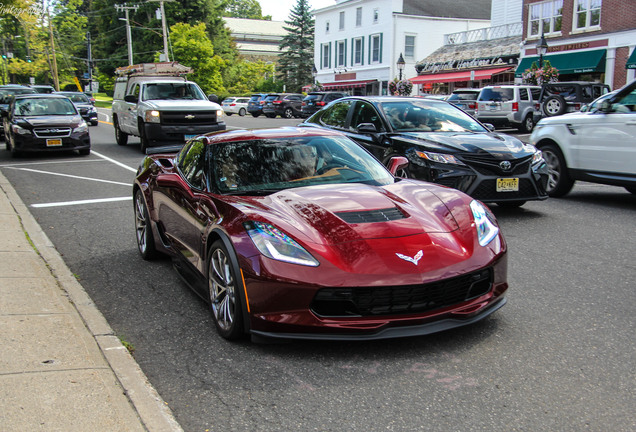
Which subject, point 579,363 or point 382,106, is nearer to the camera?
point 579,363

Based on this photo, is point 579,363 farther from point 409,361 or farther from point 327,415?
point 327,415

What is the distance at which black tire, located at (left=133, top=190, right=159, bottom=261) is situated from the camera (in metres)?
6.20

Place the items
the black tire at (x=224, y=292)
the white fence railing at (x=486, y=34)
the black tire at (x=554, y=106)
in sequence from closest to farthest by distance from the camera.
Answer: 1. the black tire at (x=224, y=292)
2. the black tire at (x=554, y=106)
3. the white fence railing at (x=486, y=34)

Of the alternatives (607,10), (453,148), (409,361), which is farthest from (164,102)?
(607,10)

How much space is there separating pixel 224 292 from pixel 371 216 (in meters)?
1.11

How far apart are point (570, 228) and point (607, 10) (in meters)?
29.2

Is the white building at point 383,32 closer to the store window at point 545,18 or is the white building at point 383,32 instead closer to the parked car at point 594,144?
the store window at point 545,18

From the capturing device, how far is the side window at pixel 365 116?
9.21 m

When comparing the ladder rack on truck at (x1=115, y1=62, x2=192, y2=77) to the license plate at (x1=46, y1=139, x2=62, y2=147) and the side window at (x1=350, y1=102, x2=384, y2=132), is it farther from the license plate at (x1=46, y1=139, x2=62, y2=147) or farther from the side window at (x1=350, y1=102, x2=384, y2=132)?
the side window at (x1=350, y1=102, x2=384, y2=132)

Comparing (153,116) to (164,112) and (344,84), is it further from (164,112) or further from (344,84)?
(344,84)

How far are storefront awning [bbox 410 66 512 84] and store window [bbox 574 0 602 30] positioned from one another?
6.50 meters

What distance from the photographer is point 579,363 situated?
3736 millimetres

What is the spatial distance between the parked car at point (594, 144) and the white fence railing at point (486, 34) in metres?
35.3

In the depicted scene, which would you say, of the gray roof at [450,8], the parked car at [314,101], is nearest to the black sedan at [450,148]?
the parked car at [314,101]
